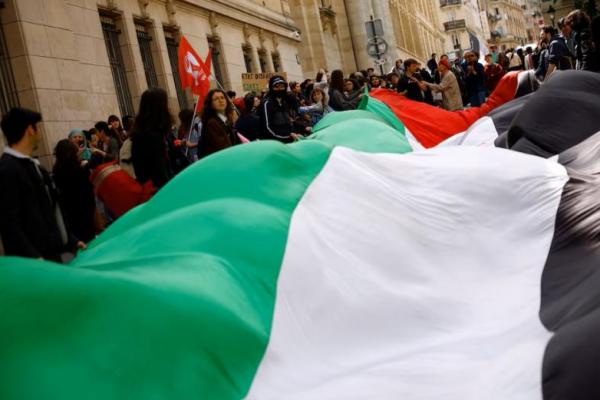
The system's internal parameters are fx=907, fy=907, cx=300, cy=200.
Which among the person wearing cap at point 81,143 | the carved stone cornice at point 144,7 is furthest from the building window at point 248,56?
the person wearing cap at point 81,143

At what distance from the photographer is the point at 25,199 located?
555 centimetres

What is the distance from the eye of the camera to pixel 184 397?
3.34m

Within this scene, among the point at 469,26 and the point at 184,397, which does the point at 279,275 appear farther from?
the point at 469,26

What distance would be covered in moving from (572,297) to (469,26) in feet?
349

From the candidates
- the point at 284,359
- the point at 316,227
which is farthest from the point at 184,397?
the point at 316,227

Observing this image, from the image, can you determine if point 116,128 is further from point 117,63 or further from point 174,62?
point 174,62

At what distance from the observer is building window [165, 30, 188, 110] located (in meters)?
19.6

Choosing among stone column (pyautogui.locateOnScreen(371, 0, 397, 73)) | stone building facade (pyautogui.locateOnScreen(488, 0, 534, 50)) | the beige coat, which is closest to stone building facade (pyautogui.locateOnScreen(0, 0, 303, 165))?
the beige coat

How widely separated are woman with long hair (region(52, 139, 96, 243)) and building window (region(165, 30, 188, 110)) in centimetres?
1150

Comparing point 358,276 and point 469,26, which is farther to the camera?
point 469,26

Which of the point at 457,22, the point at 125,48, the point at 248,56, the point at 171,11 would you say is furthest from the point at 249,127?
the point at 457,22

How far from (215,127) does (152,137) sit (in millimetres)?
1282

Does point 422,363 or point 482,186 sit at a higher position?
point 482,186

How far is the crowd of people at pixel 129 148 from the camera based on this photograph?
5.57 m
